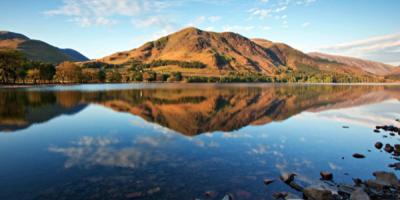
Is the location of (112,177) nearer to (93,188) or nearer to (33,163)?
(93,188)

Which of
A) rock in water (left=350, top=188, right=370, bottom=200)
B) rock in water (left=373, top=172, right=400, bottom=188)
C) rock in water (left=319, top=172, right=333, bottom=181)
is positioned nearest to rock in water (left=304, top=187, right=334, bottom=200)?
rock in water (left=350, top=188, right=370, bottom=200)

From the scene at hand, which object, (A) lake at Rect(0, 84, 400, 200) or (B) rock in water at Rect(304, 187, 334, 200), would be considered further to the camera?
(A) lake at Rect(0, 84, 400, 200)

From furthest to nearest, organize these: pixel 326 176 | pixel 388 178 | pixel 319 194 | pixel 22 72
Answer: pixel 22 72
pixel 326 176
pixel 388 178
pixel 319 194

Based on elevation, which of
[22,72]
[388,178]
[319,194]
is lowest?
[388,178]

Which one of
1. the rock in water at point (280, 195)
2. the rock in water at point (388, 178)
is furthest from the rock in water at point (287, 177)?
the rock in water at point (388, 178)

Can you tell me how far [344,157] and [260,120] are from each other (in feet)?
86.0

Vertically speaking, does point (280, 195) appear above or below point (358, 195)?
below

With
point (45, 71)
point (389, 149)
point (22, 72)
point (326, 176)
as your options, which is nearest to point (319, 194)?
point (326, 176)

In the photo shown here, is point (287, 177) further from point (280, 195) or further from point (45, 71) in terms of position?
point (45, 71)

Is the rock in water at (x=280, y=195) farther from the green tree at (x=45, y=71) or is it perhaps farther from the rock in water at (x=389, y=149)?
the green tree at (x=45, y=71)

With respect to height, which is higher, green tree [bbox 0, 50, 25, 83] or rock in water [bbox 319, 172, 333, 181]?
green tree [bbox 0, 50, 25, 83]

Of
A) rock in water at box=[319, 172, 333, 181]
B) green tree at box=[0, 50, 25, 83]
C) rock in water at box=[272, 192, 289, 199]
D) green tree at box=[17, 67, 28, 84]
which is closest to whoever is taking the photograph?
rock in water at box=[272, 192, 289, 199]

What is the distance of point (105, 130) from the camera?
4053 centimetres

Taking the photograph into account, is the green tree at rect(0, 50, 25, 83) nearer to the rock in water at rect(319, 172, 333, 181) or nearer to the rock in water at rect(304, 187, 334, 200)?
the rock in water at rect(319, 172, 333, 181)
